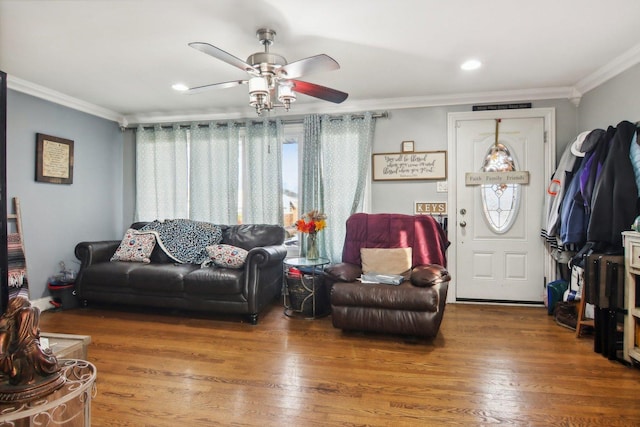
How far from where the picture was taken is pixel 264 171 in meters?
4.09

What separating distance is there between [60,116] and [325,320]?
366cm

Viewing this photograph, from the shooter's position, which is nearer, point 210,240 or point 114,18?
point 114,18

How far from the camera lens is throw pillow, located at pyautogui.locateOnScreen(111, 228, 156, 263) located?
364cm

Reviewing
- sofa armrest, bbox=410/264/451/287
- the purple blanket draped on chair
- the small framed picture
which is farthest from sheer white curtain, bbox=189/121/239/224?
sofa armrest, bbox=410/264/451/287

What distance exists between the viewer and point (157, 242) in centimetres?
377

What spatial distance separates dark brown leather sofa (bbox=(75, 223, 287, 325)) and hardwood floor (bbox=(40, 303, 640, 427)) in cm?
21

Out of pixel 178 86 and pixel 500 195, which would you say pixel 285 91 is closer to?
pixel 178 86

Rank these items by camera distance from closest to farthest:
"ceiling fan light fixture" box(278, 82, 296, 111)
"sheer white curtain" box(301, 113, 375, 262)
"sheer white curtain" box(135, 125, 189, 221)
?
"ceiling fan light fixture" box(278, 82, 296, 111), "sheer white curtain" box(301, 113, 375, 262), "sheer white curtain" box(135, 125, 189, 221)

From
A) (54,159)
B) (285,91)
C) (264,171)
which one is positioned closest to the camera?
(285,91)

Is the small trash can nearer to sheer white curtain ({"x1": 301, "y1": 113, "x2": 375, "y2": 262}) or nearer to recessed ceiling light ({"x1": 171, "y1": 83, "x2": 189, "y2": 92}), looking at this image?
recessed ceiling light ({"x1": 171, "y1": 83, "x2": 189, "y2": 92})

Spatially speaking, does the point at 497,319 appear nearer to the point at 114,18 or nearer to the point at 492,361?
the point at 492,361

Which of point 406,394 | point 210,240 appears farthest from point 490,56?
point 210,240

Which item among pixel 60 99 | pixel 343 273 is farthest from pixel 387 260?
pixel 60 99

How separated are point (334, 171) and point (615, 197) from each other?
253cm
